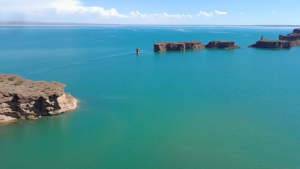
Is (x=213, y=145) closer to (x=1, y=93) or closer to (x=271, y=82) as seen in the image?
(x=1, y=93)

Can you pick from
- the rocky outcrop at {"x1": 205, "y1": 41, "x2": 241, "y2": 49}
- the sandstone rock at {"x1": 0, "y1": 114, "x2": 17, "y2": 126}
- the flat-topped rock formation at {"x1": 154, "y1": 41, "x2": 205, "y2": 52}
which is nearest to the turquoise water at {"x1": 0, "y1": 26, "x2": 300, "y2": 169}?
the sandstone rock at {"x1": 0, "y1": 114, "x2": 17, "y2": 126}

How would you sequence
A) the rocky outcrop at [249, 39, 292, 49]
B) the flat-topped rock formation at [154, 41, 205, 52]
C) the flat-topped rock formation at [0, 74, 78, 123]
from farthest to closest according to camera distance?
the rocky outcrop at [249, 39, 292, 49]
the flat-topped rock formation at [154, 41, 205, 52]
the flat-topped rock formation at [0, 74, 78, 123]

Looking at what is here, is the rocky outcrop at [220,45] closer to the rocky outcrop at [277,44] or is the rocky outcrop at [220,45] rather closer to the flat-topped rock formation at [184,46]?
the flat-topped rock formation at [184,46]

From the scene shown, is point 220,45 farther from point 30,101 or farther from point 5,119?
point 5,119

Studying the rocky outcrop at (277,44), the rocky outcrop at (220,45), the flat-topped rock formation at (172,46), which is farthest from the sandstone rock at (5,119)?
the rocky outcrop at (277,44)

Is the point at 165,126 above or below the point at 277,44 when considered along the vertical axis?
below

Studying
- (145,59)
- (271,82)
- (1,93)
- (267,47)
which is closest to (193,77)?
(271,82)

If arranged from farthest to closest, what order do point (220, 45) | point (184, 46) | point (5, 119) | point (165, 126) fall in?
point (220, 45), point (184, 46), point (165, 126), point (5, 119)

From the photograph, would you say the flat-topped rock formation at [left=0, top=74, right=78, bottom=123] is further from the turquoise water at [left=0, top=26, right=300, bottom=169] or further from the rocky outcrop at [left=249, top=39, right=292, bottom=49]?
the rocky outcrop at [left=249, top=39, right=292, bottom=49]

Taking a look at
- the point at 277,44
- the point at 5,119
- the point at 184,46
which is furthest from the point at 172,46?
the point at 5,119
